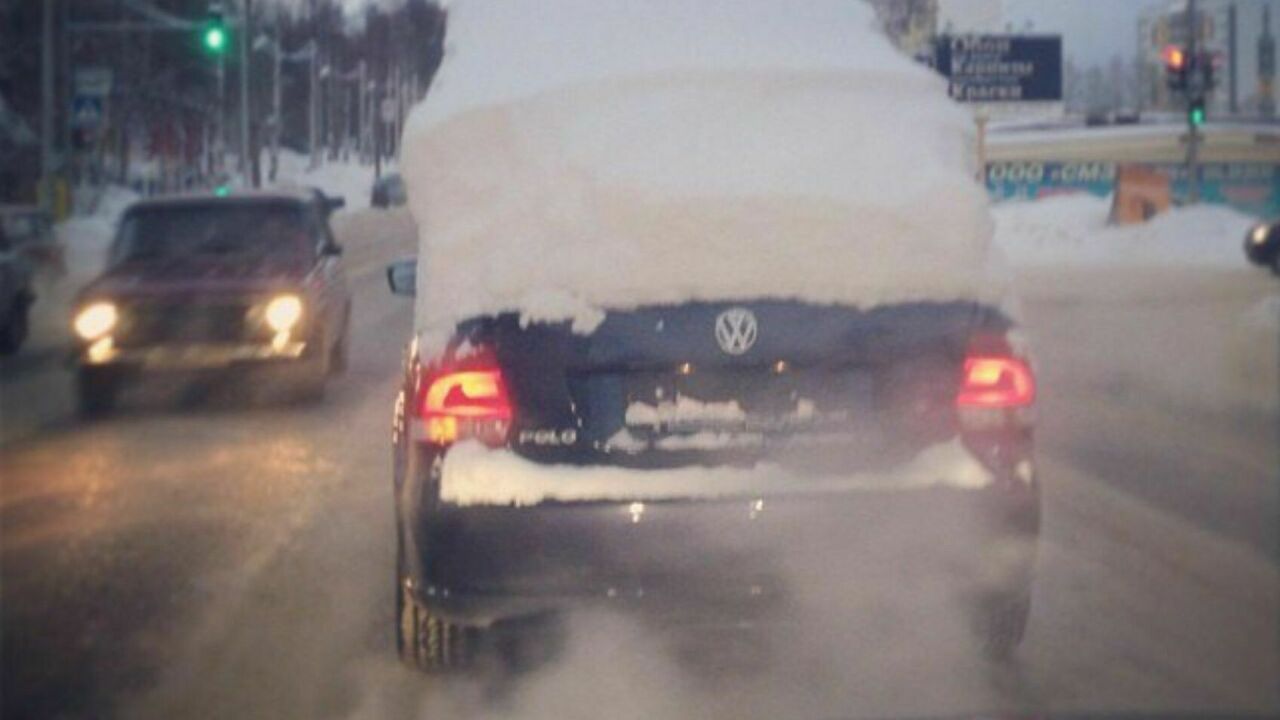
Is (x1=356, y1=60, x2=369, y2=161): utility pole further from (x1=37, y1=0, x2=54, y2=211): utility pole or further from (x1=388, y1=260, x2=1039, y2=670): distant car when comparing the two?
(x1=388, y1=260, x2=1039, y2=670): distant car

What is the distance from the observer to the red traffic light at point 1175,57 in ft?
90.0

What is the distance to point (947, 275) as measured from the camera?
5.41m

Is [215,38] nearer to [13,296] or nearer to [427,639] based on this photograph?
[13,296]

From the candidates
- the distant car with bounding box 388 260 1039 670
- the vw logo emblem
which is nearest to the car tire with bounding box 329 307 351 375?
the distant car with bounding box 388 260 1039 670

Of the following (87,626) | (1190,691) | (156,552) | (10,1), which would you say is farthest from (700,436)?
(10,1)

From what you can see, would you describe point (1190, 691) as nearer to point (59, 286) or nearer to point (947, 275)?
point (947, 275)

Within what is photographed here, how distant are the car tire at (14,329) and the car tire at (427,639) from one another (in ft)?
45.1

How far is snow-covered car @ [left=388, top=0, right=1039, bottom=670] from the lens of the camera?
17.0 feet

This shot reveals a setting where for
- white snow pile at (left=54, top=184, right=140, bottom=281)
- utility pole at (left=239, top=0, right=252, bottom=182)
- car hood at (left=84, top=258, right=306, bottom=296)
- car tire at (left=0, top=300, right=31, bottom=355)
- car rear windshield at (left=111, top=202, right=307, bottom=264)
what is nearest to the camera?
car hood at (left=84, top=258, right=306, bottom=296)

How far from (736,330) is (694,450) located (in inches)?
14.6

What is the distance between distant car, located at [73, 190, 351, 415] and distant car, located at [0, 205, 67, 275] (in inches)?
226

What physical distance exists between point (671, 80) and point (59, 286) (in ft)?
63.4

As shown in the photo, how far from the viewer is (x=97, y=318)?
13.3 metres

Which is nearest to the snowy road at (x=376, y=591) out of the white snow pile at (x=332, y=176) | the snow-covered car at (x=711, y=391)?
the snow-covered car at (x=711, y=391)
